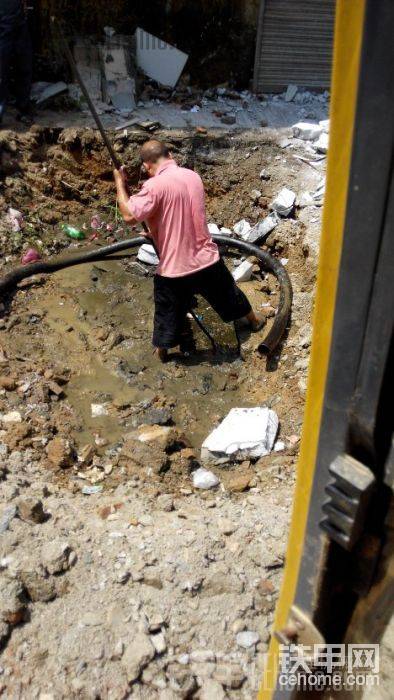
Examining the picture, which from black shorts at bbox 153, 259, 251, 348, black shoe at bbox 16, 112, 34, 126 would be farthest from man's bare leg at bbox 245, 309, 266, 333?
black shoe at bbox 16, 112, 34, 126

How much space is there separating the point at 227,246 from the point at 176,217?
1759 millimetres

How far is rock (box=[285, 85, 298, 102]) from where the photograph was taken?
8695 mm

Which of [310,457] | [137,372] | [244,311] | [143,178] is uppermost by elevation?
[310,457]

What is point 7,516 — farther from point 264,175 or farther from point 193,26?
point 193,26

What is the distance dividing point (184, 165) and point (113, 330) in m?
2.54

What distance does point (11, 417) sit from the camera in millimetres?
4691

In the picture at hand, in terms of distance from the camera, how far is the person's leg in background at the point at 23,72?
7059 mm

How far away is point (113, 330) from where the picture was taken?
19.4ft

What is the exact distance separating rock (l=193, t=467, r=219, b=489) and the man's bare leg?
6.24 feet

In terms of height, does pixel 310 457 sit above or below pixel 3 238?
above

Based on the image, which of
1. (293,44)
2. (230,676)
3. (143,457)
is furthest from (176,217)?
(293,44)

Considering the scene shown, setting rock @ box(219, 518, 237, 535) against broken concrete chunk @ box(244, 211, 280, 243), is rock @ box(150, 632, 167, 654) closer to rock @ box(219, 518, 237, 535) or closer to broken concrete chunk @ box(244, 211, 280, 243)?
rock @ box(219, 518, 237, 535)

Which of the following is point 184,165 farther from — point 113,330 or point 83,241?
point 113,330

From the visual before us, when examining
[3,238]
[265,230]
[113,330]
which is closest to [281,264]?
[265,230]
